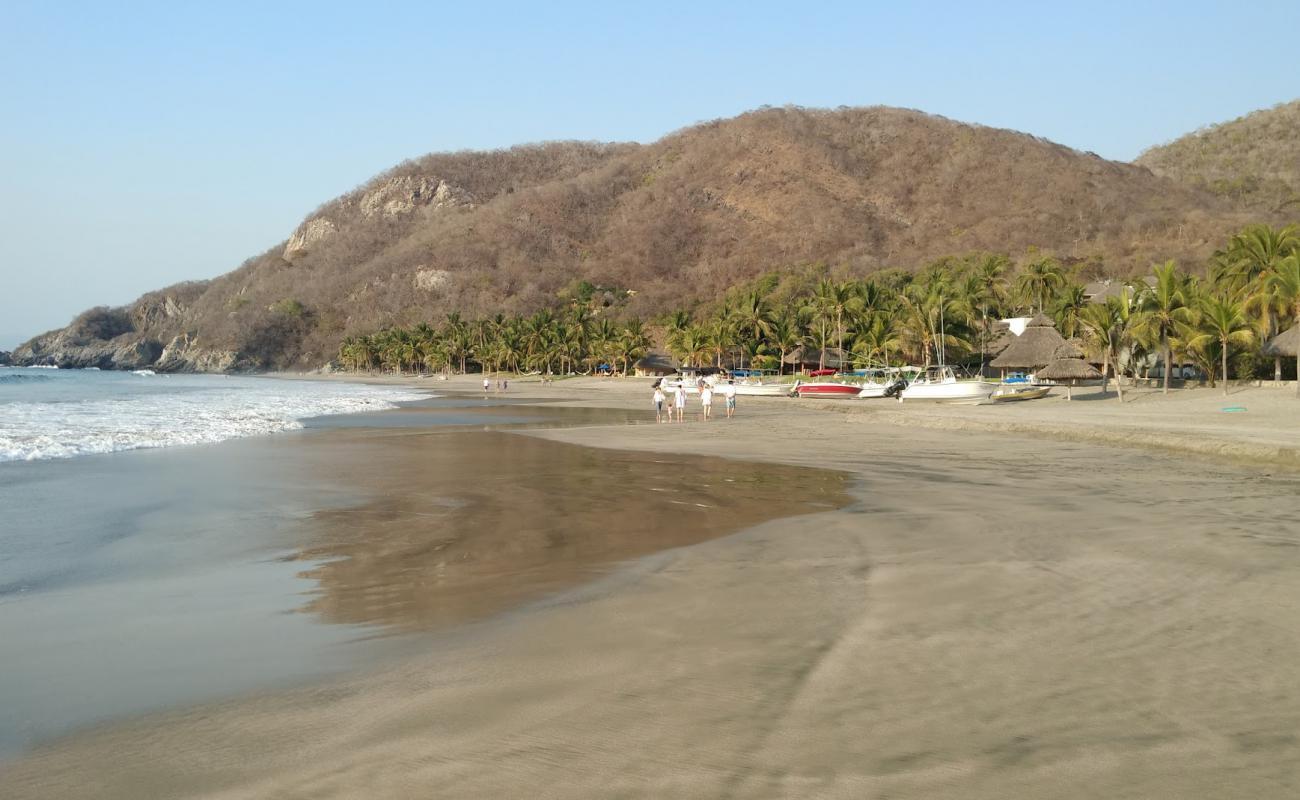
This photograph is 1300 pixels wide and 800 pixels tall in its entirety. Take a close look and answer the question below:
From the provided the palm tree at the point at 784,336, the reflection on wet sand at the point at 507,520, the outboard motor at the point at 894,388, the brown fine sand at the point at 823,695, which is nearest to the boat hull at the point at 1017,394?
the outboard motor at the point at 894,388

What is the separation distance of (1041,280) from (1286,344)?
37921 millimetres

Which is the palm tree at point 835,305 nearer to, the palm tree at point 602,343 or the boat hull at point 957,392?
the boat hull at point 957,392

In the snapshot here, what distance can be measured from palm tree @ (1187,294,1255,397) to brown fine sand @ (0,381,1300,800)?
3143 cm

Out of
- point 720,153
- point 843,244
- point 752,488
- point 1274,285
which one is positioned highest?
point 720,153

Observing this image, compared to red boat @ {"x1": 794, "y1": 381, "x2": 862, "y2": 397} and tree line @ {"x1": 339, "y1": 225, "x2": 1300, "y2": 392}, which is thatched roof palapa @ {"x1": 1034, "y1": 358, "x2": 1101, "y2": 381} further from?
red boat @ {"x1": 794, "y1": 381, "x2": 862, "y2": 397}

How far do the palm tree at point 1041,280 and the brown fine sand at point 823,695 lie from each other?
6950cm

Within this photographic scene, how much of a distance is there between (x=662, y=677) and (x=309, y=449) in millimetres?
17931

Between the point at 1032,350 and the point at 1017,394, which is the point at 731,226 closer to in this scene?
the point at 1032,350

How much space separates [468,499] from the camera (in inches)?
514

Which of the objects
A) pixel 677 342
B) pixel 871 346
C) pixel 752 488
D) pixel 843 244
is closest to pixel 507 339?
pixel 677 342

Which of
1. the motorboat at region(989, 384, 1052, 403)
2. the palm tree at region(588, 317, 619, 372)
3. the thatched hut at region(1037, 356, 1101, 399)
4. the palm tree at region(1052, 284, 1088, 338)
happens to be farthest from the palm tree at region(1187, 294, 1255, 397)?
the palm tree at region(588, 317, 619, 372)

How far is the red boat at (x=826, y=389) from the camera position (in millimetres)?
48219

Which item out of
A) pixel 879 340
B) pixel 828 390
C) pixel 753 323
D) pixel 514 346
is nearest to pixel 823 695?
pixel 828 390

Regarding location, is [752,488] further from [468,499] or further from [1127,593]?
[1127,593]
